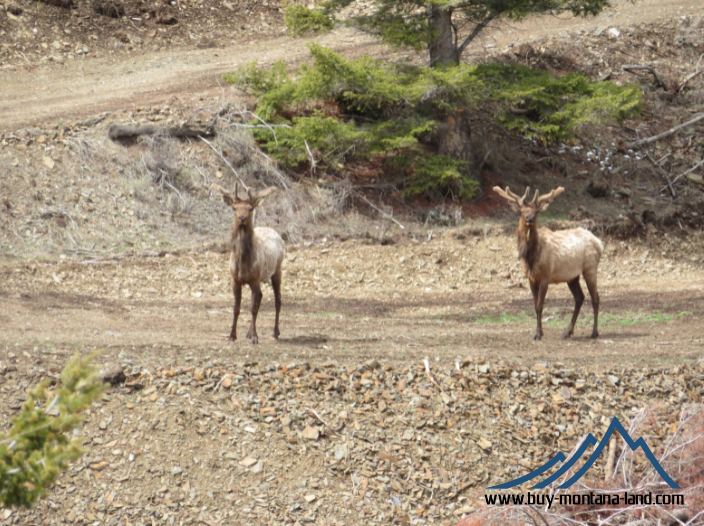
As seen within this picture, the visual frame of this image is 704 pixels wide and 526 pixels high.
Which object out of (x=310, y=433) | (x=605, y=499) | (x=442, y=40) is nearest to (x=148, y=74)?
(x=442, y=40)

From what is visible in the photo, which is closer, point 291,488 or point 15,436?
point 15,436

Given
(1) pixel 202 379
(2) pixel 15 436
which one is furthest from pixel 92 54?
(2) pixel 15 436

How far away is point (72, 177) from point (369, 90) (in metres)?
8.77

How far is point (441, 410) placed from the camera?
31.2ft

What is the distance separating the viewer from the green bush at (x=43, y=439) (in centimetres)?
432

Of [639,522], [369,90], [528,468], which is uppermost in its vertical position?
[369,90]

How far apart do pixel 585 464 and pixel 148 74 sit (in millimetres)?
23292

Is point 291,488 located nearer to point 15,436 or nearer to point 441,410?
point 441,410

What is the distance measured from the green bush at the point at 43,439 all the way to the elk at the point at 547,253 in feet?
28.9

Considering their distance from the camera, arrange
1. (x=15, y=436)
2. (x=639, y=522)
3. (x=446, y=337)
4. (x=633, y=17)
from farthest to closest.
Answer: (x=633, y=17)
(x=446, y=337)
(x=639, y=522)
(x=15, y=436)

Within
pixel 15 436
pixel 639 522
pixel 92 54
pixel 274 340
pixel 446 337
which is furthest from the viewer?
pixel 92 54

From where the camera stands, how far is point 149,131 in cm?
2158

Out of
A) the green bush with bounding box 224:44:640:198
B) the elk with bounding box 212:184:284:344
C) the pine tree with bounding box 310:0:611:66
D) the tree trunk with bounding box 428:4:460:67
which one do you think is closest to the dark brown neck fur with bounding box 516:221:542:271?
the elk with bounding box 212:184:284:344

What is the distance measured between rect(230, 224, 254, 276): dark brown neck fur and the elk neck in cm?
Answer: 450
